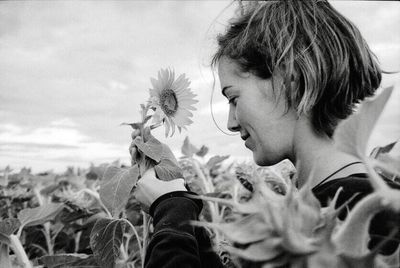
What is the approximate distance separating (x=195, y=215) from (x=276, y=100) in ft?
1.44

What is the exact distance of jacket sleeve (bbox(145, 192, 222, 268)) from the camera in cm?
119

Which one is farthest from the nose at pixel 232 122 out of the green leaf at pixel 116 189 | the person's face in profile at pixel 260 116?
the green leaf at pixel 116 189

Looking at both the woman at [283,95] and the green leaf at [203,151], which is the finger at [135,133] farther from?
the green leaf at [203,151]

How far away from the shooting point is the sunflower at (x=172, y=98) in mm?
1629

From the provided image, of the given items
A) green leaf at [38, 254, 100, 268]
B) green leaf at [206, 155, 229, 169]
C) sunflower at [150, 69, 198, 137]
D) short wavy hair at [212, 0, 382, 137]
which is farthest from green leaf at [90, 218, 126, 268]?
green leaf at [206, 155, 229, 169]

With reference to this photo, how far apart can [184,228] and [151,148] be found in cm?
31

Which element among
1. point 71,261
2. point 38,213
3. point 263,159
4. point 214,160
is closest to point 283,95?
point 263,159

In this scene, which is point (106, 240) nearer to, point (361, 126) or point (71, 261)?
point (71, 261)

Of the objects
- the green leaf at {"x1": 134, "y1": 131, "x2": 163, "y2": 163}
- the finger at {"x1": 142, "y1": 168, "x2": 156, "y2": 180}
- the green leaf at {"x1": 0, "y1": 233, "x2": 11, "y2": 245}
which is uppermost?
the green leaf at {"x1": 134, "y1": 131, "x2": 163, "y2": 163}

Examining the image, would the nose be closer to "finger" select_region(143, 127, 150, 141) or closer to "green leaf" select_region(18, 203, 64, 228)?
"finger" select_region(143, 127, 150, 141)

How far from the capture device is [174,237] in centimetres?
123

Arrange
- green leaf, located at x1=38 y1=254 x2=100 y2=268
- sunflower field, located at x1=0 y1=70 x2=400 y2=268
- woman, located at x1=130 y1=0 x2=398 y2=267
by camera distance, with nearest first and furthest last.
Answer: sunflower field, located at x1=0 y1=70 x2=400 y2=268
woman, located at x1=130 y1=0 x2=398 y2=267
green leaf, located at x1=38 y1=254 x2=100 y2=268

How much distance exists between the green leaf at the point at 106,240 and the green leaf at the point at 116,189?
20 cm

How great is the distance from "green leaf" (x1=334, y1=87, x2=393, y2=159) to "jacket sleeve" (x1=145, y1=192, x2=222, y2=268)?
0.62m
